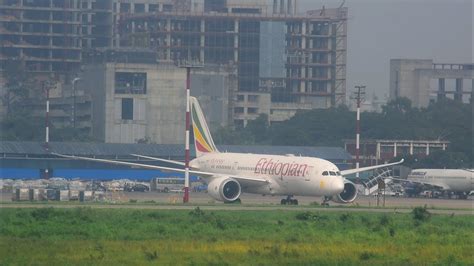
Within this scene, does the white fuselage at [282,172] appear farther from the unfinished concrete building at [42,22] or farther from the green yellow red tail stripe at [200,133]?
the unfinished concrete building at [42,22]

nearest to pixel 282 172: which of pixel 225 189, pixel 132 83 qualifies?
pixel 225 189

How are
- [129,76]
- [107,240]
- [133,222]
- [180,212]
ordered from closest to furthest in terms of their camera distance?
[107,240], [133,222], [180,212], [129,76]

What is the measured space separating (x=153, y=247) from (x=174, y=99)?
12902 cm

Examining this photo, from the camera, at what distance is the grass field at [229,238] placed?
44453 mm

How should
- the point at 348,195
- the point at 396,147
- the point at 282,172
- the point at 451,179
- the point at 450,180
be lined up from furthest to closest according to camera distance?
the point at 396,147 → the point at 450,180 → the point at 451,179 → the point at 282,172 → the point at 348,195

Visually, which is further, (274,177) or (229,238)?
(274,177)

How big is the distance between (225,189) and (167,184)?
122 ft

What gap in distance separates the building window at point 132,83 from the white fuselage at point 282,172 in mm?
78810

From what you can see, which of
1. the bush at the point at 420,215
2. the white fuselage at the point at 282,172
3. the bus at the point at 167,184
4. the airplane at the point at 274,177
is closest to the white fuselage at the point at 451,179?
the bus at the point at 167,184

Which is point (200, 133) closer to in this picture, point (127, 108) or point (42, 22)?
point (127, 108)

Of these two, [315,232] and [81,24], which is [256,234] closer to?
[315,232]

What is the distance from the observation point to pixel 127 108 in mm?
175250

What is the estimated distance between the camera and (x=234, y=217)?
63469 millimetres

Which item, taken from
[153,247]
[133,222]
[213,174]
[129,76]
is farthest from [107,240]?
[129,76]
